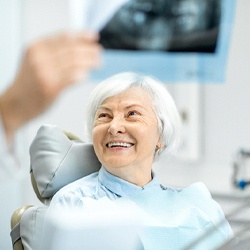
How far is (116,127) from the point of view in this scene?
73.4 inches

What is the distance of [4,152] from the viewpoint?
929 millimetres

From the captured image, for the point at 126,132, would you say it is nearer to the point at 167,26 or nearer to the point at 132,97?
the point at 132,97

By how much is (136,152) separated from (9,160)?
0.95m

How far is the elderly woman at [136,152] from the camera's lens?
1835 millimetres

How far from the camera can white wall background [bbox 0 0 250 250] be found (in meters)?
3.43

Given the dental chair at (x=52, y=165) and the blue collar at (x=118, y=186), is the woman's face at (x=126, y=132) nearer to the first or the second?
the blue collar at (x=118, y=186)

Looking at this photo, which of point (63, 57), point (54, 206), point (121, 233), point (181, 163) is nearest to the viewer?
point (63, 57)

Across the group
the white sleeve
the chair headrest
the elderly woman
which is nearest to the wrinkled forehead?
the elderly woman

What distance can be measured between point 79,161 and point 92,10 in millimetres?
1433

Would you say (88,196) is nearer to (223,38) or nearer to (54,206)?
(54,206)

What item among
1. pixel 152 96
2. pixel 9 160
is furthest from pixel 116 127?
pixel 9 160

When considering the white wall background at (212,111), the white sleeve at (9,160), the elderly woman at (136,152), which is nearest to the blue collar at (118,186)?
the elderly woman at (136,152)

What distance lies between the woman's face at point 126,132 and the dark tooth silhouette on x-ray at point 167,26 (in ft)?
4.95

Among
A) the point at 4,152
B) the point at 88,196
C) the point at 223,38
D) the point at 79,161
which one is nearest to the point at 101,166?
the point at 79,161
